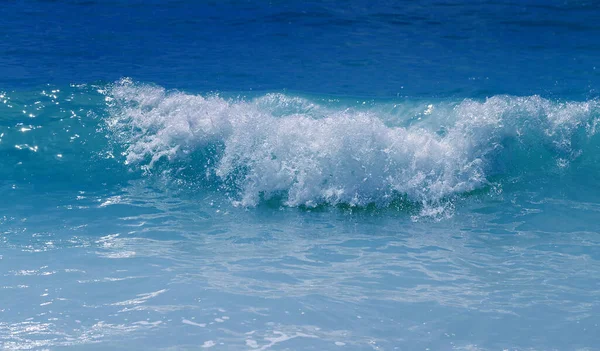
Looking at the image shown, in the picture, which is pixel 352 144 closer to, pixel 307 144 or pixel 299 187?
pixel 307 144

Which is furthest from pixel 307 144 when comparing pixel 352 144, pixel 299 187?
pixel 299 187

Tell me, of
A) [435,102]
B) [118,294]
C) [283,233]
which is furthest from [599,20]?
[118,294]

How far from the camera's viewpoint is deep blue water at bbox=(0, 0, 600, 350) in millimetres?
3592

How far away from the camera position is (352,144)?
249 inches

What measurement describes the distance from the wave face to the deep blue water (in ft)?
0.07

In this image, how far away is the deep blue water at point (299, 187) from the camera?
11.8ft

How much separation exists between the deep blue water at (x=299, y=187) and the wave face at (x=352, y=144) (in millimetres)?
21

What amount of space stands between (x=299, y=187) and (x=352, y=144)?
2.36ft

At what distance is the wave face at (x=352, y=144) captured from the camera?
19.9 ft

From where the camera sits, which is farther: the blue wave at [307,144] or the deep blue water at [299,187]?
the blue wave at [307,144]

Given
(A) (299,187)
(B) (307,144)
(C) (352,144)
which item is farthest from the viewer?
(B) (307,144)

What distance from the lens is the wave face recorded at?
607 cm

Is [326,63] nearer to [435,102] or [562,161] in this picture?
[435,102]

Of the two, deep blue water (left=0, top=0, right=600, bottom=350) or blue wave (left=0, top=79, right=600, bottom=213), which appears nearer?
deep blue water (left=0, top=0, right=600, bottom=350)
